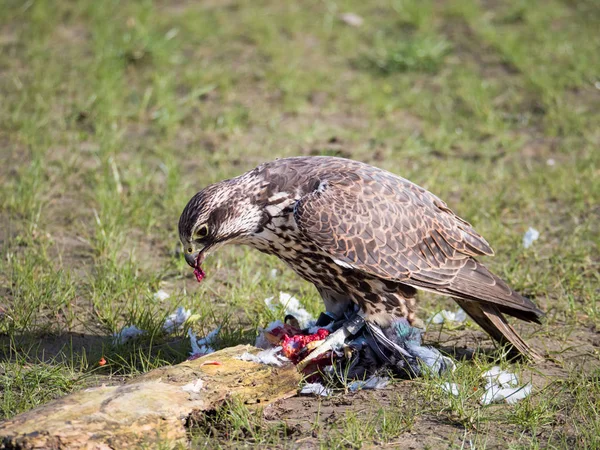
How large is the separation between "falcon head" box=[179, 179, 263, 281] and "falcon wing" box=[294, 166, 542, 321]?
28 cm

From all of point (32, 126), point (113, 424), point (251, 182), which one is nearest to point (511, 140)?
point (251, 182)

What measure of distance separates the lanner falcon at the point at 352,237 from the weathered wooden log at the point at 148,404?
553 millimetres

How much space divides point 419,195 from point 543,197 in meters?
2.29

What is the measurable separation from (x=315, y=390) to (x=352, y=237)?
2.54ft

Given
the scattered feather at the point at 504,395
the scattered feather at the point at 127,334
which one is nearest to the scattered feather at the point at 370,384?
the scattered feather at the point at 504,395

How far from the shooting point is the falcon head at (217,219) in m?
4.05

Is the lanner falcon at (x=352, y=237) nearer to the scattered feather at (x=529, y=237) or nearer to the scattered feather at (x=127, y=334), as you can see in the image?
the scattered feather at (x=127, y=334)

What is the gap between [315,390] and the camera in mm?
3996

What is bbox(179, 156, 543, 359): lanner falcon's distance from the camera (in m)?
4.04

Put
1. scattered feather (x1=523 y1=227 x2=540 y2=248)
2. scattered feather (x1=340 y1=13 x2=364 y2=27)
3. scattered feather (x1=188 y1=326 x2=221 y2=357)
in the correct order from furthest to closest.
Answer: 1. scattered feather (x1=340 y1=13 x2=364 y2=27)
2. scattered feather (x1=523 y1=227 x2=540 y2=248)
3. scattered feather (x1=188 y1=326 x2=221 y2=357)

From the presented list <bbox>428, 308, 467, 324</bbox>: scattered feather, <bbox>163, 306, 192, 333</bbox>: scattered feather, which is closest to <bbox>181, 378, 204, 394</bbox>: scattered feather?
<bbox>163, 306, 192, 333</bbox>: scattered feather

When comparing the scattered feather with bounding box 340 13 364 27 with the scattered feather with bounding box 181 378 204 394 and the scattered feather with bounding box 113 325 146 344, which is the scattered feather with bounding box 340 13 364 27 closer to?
the scattered feather with bounding box 113 325 146 344

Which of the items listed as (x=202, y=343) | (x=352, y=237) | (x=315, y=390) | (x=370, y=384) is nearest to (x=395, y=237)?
(x=352, y=237)

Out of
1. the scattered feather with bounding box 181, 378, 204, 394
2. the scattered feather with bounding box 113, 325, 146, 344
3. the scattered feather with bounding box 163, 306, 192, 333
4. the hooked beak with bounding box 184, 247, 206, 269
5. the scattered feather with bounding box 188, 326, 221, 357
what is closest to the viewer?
the scattered feather with bounding box 181, 378, 204, 394
